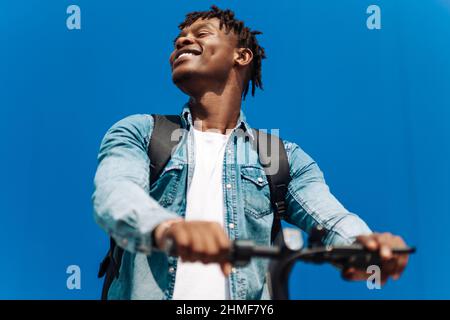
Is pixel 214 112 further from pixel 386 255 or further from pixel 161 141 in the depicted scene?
pixel 386 255

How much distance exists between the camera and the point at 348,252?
7.20 ft

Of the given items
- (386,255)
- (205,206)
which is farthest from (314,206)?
(386,255)

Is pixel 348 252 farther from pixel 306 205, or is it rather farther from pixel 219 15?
pixel 219 15

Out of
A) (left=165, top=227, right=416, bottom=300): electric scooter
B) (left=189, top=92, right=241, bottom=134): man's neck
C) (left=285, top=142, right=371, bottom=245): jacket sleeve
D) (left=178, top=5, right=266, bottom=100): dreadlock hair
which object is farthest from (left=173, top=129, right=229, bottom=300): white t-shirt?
(left=178, top=5, right=266, bottom=100): dreadlock hair

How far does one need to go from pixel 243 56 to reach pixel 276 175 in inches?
50.5

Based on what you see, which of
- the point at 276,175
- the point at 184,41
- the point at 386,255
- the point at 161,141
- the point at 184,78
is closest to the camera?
the point at 386,255

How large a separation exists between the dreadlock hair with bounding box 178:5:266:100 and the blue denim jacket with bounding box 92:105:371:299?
3.15 feet

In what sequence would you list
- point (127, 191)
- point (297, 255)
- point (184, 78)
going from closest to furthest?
point (297, 255)
point (127, 191)
point (184, 78)

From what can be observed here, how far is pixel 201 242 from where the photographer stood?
197 centimetres

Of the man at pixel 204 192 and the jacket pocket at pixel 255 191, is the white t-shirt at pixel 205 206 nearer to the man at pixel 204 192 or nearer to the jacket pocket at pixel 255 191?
the man at pixel 204 192

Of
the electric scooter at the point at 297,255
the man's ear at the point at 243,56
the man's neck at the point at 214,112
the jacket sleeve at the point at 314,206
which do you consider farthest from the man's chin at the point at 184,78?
the electric scooter at the point at 297,255

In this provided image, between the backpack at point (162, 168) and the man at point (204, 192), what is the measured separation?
41mm
